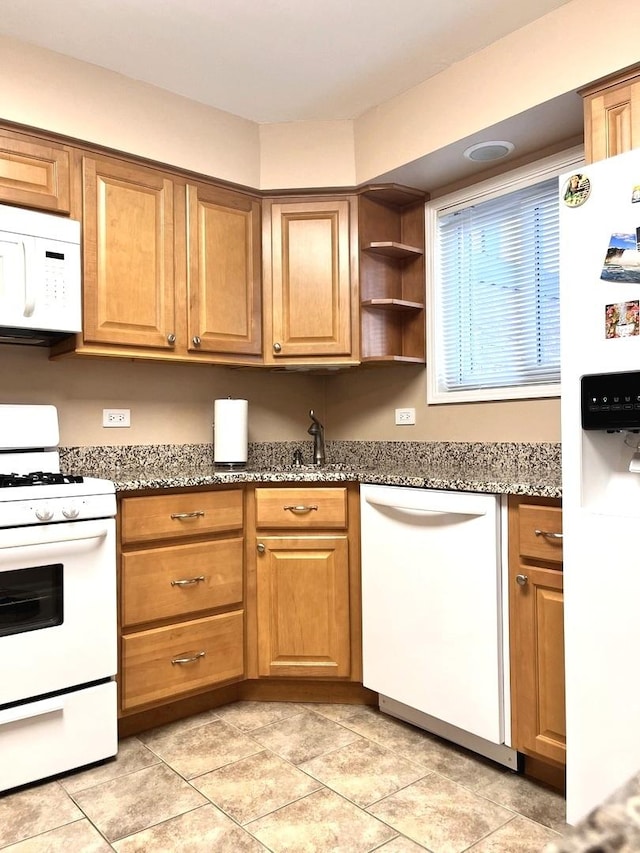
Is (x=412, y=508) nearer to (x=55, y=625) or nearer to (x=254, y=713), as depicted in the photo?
(x=254, y=713)

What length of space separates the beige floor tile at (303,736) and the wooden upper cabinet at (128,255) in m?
1.57

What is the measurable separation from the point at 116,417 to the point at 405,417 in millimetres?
1326

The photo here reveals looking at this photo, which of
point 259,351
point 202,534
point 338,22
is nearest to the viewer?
point 338,22

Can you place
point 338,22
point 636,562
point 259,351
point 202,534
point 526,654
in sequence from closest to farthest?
point 636,562, point 526,654, point 338,22, point 202,534, point 259,351

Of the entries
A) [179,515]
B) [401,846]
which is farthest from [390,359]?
[401,846]

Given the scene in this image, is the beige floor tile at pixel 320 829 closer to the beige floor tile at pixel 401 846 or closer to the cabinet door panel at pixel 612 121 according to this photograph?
the beige floor tile at pixel 401 846

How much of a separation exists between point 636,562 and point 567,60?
159 centimetres

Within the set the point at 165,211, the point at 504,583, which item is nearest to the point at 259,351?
the point at 165,211

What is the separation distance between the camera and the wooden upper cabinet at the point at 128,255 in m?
2.51

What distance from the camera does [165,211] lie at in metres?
2.71

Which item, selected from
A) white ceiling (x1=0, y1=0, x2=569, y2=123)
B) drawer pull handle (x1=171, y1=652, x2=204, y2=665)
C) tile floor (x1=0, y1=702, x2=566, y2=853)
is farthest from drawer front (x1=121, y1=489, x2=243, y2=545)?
white ceiling (x1=0, y1=0, x2=569, y2=123)

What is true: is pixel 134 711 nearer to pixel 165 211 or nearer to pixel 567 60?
pixel 165 211

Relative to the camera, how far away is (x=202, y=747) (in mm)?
2322

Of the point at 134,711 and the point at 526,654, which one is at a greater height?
the point at 526,654
